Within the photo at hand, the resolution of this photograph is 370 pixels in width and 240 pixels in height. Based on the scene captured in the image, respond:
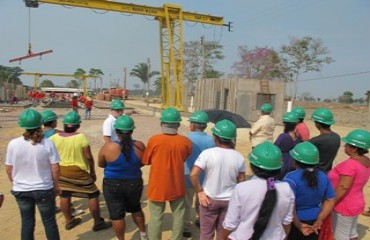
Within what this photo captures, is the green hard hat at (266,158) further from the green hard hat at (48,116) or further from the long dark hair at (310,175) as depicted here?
the green hard hat at (48,116)

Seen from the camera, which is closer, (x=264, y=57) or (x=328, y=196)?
(x=328, y=196)

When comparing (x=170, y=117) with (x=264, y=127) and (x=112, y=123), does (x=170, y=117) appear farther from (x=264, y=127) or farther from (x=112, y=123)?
(x=264, y=127)

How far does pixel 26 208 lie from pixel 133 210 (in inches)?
44.4

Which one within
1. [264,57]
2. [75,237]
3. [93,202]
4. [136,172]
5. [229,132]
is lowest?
[75,237]

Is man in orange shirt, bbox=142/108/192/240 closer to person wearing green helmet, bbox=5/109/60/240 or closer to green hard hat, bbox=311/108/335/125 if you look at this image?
person wearing green helmet, bbox=5/109/60/240

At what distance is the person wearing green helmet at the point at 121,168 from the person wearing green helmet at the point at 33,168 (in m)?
0.54

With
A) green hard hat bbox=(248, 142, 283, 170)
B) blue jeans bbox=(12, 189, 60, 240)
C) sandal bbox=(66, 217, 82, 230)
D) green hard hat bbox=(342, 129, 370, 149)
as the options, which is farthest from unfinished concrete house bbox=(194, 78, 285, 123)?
green hard hat bbox=(248, 142, 283, 170)

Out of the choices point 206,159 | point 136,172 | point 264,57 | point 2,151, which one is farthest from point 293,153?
point 264,57

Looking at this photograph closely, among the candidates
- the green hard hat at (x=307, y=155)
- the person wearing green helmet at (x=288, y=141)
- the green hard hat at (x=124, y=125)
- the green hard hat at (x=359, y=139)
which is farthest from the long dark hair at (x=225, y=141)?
the person wearing green helmet at (x=288, y=141)

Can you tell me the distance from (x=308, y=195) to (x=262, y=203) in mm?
623

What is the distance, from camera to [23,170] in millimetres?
3416

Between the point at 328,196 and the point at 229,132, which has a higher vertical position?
the point at 229,132

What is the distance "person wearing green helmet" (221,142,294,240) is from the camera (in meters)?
2.35

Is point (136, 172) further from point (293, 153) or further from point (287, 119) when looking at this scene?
point (287, 119)
